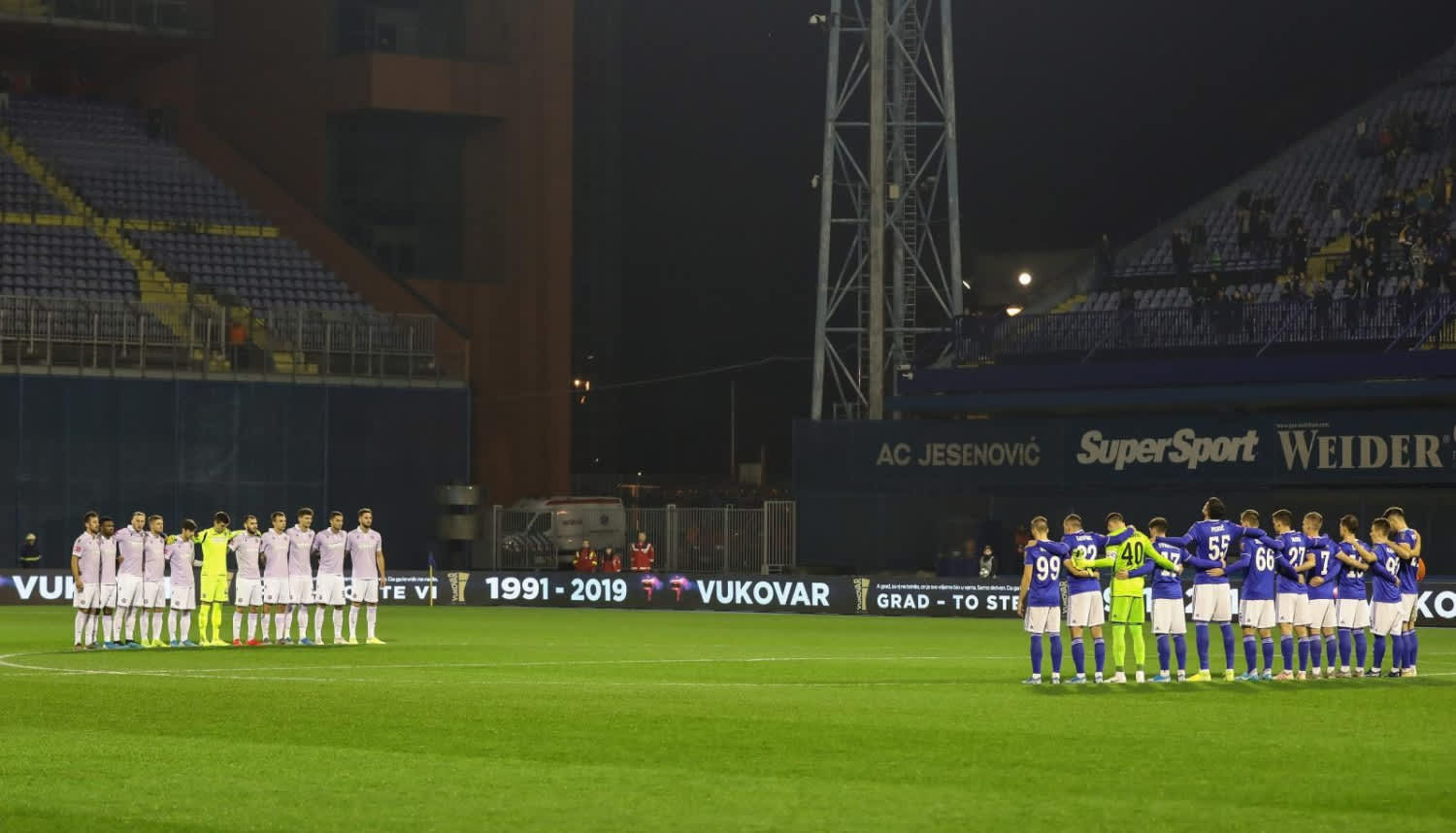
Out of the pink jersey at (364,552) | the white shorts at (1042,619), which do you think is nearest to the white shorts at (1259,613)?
the white shorts at (1042,619)

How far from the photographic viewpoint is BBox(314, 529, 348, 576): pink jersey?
3397cm

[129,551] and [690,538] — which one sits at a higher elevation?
[690,538]

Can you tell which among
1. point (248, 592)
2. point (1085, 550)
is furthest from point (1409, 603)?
point (248, 592)

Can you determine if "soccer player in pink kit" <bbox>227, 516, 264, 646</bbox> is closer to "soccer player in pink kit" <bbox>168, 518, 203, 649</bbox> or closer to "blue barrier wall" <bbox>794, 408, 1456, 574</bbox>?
"soccer player in pink kit" <bbox>168, 518, 203, 649</bbox>

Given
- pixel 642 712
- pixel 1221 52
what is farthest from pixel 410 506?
pixel 642 712

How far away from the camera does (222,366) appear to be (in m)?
51.8

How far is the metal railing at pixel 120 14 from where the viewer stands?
59594 mm

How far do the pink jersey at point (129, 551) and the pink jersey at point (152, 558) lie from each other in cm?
6

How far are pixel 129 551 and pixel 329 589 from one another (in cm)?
314

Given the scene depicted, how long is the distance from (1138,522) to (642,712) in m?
27.4

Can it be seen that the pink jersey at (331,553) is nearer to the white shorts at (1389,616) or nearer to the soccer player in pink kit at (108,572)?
the soccer player in pink kit at (108,572)

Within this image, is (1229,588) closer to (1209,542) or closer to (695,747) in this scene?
(1209,542)

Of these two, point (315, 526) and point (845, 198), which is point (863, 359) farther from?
point (315, 526)

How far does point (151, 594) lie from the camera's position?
32406mm
